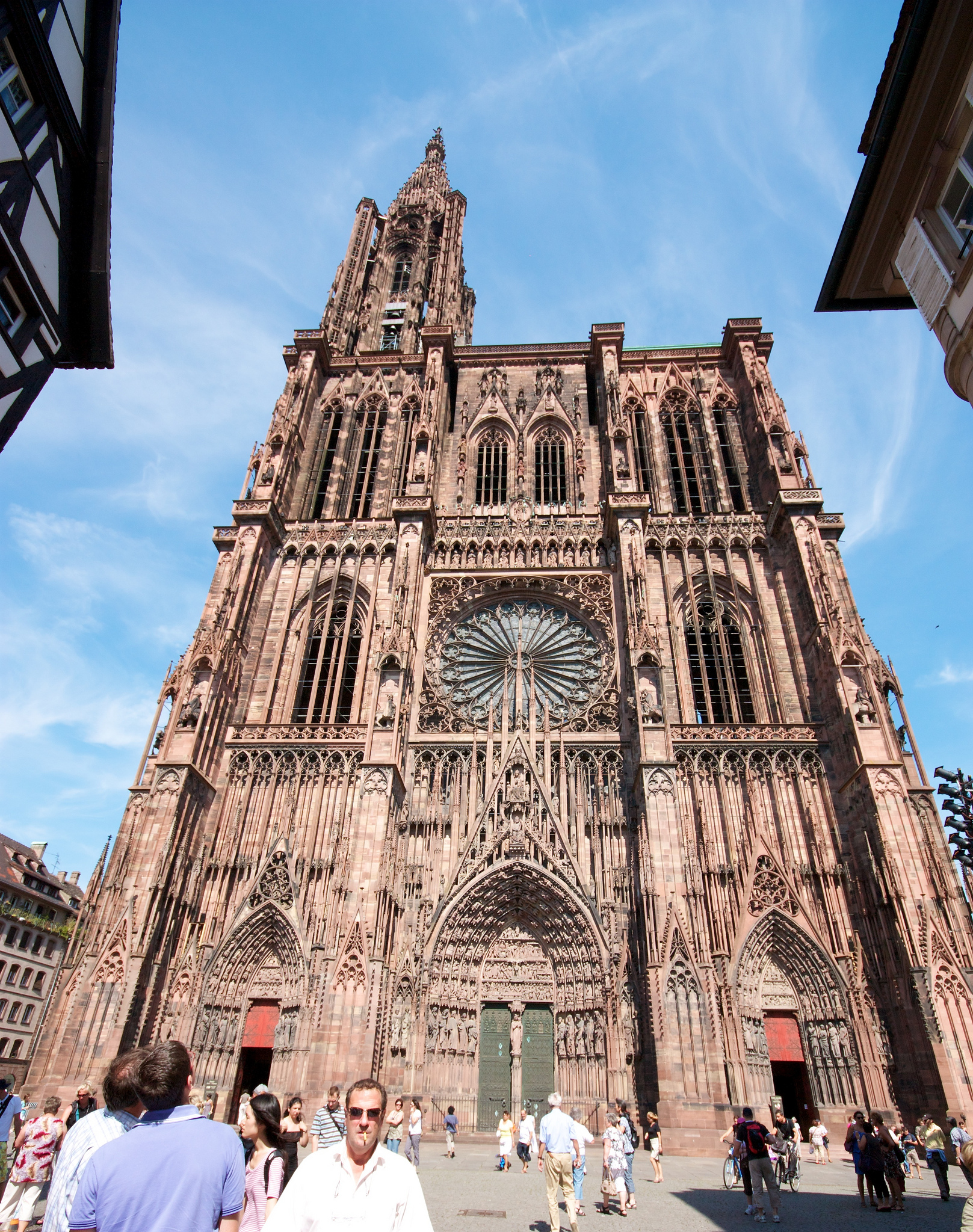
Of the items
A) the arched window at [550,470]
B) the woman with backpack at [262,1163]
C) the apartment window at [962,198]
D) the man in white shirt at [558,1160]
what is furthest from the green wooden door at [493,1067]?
the apartment window at [962,198]

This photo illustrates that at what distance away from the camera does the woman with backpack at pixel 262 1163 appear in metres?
4.08

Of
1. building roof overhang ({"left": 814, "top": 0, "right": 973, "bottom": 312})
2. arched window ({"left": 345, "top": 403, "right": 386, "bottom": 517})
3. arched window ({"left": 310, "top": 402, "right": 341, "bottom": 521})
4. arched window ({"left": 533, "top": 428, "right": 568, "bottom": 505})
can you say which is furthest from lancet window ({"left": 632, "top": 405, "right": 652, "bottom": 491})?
building roof overhang ({"left": 814, "top": 0, "right": 973, "bottom": 312})

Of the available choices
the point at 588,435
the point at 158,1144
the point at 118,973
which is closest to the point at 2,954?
the point at 118,973

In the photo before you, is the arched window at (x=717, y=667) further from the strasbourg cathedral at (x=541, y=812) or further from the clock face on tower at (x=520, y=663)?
the clock face on tower at (x=520, y=663)

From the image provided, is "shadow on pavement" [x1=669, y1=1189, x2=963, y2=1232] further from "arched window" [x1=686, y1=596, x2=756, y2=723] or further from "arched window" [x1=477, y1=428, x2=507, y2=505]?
"arched window" [x1=477, y1=428, x2=507, y2=505]

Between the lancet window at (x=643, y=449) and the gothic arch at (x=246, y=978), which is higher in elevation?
the lancet window at (x=643, y=449)

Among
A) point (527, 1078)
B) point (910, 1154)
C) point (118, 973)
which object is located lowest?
point (910, 1154)

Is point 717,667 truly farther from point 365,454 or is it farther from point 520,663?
point 365,454

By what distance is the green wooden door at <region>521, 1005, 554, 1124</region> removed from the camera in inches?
733

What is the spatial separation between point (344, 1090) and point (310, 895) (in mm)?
5490

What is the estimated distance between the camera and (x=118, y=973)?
56.9 feet

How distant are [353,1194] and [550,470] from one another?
28533 mm

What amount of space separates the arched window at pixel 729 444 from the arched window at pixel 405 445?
11849 mm

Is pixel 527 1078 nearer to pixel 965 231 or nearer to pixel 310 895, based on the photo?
pixel 310 895
